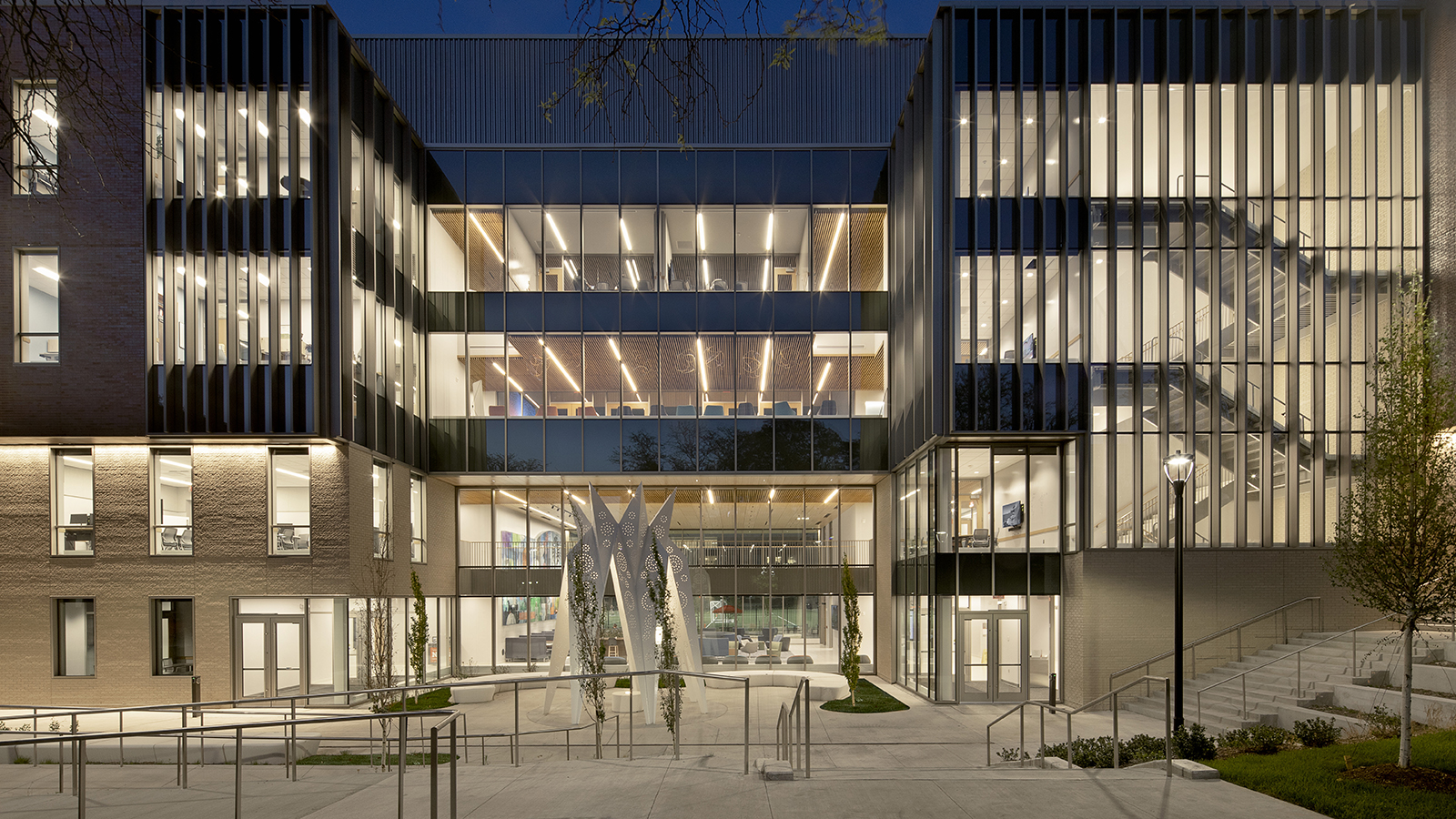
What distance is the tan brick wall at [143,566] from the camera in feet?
72.6

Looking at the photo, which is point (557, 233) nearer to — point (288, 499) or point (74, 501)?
point (288, 499)

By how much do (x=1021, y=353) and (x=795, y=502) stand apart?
1094 centimetres

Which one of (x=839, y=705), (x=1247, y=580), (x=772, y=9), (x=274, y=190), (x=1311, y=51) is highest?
(x=1311, y=51)

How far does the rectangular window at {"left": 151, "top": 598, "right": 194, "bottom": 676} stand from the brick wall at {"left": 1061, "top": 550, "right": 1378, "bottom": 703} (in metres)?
20.2

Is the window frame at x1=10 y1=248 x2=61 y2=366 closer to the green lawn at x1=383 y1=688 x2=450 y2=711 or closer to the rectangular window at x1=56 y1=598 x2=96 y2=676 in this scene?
the rectangular window at x1=56 y1=598 x2=96 y2=676

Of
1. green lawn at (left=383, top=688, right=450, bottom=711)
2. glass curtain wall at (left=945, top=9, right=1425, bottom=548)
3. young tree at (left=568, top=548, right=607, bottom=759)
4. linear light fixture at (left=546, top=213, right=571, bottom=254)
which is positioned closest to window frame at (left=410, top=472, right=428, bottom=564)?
green lawn at (left=383, top=688, right=450, bottom=711)

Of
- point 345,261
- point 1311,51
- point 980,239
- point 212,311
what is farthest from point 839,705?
point 1311,51

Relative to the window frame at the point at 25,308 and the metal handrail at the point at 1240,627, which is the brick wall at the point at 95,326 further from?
the metal handrail at the point at 1240,627

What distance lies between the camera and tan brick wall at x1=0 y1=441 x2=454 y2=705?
22125 millimetres

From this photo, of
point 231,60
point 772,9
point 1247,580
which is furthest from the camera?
point 231,60

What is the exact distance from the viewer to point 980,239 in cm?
2205

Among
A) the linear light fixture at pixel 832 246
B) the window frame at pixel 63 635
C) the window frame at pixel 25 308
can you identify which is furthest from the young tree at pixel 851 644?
the window frame at pixel 25 308

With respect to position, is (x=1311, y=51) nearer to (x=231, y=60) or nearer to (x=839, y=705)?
(x=839, y=705)

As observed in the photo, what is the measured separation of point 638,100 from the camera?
29938 mm
